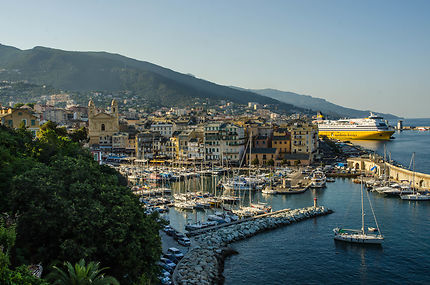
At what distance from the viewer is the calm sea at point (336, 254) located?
649 inches

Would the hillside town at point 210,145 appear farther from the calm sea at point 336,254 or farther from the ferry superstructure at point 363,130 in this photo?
the ferry superstructure at point 363,130

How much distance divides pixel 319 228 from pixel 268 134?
3271cm

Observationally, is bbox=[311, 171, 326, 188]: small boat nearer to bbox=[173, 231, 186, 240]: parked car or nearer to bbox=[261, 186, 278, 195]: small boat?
bbox=[261, 186, 278, 195]: small boat

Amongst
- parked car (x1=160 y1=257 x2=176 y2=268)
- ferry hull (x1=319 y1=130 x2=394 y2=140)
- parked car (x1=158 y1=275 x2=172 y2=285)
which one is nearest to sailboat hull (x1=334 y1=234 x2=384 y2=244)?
parked car (x1=160 y1=257 x2=176 y2=268)

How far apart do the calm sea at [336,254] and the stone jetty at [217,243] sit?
477mm

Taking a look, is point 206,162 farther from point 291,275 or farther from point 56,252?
point 56,252

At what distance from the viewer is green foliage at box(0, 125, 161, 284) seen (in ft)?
32.6

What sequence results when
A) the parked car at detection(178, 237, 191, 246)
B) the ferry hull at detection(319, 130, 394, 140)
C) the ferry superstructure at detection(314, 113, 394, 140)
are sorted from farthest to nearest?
the ferry hull at detection(319, 130, 394, 140) < the ferry superstructure at detection(314, 113, 394, 140) < the parked car at detection(178, 237, 191, 246)

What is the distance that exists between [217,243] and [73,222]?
422 inches

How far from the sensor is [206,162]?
1940 inches

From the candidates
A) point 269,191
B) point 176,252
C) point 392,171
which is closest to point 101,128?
point 269,191

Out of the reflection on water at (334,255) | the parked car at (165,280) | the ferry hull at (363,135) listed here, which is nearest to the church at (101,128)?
the reflection on water at (334,255)

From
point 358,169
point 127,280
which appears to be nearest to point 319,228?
point 127,280

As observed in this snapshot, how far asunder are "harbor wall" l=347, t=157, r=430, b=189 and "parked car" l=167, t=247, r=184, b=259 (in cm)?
2384
